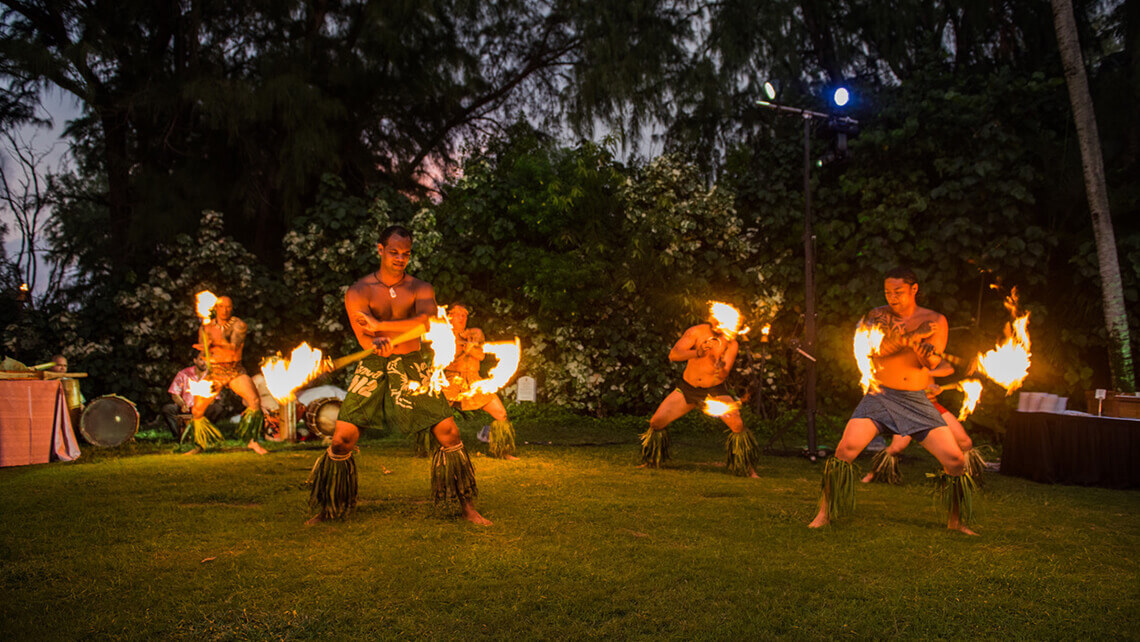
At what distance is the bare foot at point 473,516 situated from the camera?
4.82m

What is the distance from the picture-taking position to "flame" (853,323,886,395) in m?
5.17

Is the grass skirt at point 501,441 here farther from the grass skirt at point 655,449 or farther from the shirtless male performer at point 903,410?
the shirtless male performer at point 903,410

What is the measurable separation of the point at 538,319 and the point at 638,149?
12.3ft

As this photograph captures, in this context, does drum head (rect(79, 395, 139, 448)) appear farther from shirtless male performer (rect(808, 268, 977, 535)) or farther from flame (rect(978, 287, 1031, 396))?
flame (rect(978, 287, 1031, 396))

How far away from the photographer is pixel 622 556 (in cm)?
408

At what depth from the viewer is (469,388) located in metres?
7.93

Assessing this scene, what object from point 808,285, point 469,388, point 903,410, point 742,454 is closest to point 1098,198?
point 808,285

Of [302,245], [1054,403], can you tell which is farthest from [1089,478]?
[302,245]

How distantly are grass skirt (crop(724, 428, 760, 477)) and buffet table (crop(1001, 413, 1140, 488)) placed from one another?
2.88 meters

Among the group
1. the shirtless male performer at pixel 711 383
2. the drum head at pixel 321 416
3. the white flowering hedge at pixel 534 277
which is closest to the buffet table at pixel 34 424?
the drum head at pixel 321 416

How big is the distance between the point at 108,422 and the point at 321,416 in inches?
91.8

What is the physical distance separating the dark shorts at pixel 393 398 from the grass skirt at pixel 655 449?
2.98 metres

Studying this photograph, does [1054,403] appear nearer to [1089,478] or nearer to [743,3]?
[1089,478]

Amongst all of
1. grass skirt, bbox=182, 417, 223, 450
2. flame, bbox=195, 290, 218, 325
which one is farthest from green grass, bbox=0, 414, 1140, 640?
flame, bbox=195, 290, 218, 325
